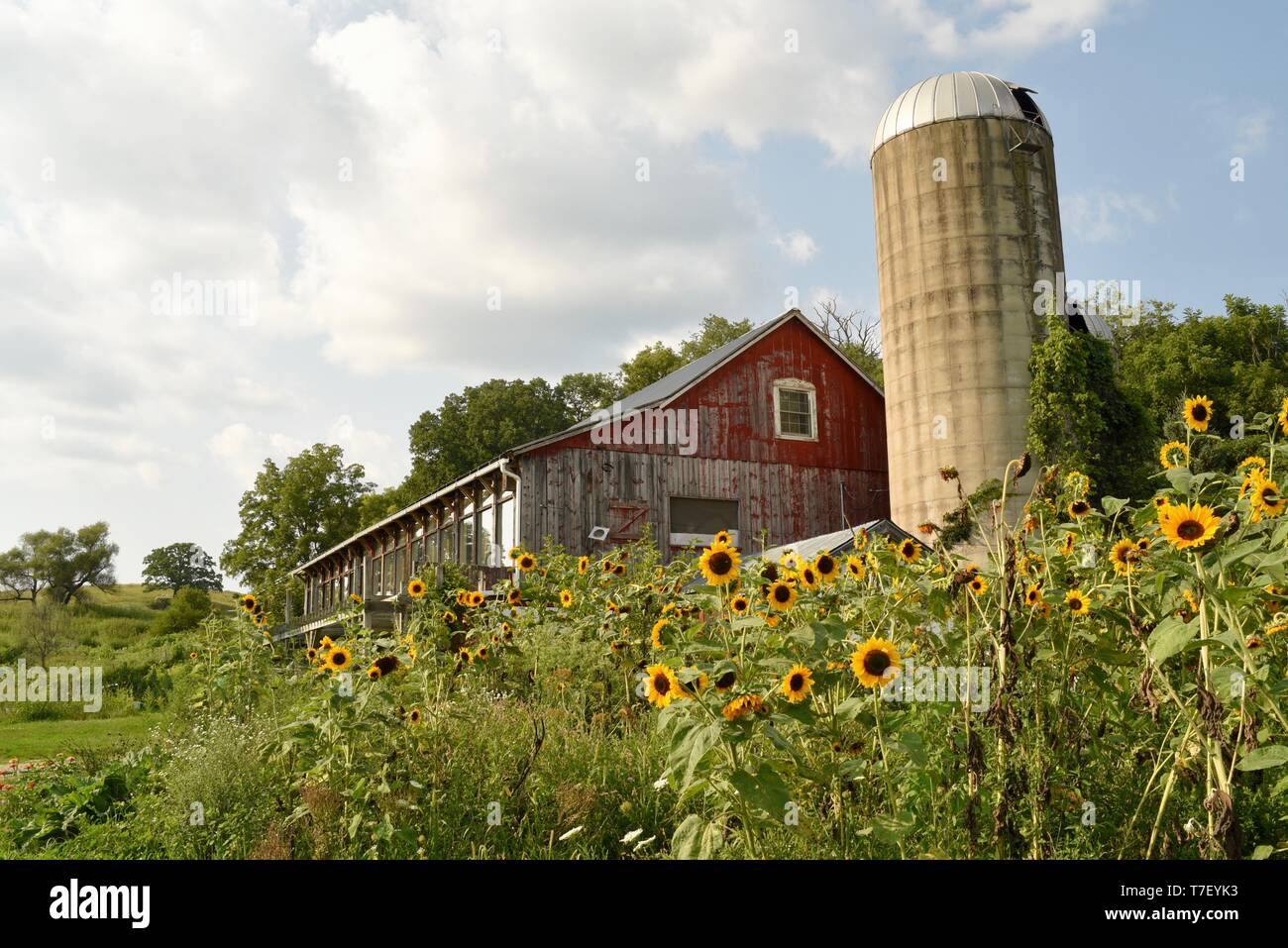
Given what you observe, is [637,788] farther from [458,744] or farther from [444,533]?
[444,533]

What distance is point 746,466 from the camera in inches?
915

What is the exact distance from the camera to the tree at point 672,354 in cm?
4322

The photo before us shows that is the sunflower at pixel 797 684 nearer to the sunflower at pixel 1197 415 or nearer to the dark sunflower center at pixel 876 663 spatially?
the dark sunflower center at pixel 876 663

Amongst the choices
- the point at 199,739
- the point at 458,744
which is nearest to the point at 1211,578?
the point at 458,744

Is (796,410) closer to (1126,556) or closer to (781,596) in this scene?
(781,596)

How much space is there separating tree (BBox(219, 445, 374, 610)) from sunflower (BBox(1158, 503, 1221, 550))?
150 feet

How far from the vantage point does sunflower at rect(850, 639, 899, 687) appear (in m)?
3.22

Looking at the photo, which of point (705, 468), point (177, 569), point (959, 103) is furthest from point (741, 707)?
point (177, 569)

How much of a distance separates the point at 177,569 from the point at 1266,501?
265 feet

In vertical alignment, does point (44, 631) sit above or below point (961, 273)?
below

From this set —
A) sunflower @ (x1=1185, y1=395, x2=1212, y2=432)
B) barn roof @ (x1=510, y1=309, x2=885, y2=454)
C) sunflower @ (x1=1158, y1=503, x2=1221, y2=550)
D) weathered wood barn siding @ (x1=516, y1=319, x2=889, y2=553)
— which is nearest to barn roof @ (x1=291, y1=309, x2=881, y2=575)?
barn roof @ (x1=510, y1=309, x2=885, y2=454)

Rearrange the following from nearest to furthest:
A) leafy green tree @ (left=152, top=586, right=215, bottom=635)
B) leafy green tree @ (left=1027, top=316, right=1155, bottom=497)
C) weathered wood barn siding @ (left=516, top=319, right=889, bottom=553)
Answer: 1. leafy green tree @ (left=1027, top=316, right=1155, bottom=497)
2. weathered wood barn siding @ (left=516, top=319, right=889, bottom=553)
3. leafy green tree @ (left=152, top=586, right=215, bottom=635)

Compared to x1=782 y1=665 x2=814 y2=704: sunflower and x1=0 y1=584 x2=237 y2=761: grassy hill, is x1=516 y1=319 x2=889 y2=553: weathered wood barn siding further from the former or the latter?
x1=782 y1=665 x2=814 y2=704: sunflower

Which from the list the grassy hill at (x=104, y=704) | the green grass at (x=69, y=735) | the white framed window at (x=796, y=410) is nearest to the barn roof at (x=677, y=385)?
the white framed window at (x=796, y=410)
